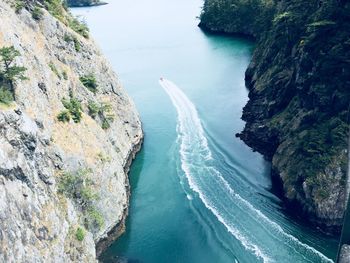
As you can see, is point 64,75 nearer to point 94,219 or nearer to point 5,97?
point 5,97

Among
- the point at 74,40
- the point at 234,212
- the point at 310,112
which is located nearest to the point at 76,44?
the point at 74,40

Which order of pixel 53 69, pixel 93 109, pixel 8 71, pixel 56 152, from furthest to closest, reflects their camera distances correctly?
1. pixel 93 109
2. pixel 53 69
3. pixel 56 152
4. pixel 8 71

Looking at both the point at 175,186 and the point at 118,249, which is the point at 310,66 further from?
the point at 118,249

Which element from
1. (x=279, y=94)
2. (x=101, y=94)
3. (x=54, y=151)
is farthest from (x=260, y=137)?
(x=54, y=151)

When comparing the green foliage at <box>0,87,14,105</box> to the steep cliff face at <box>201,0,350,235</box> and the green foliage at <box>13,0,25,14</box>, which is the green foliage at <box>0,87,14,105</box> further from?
the steep cliff face at <box>201,0,350,235</box>

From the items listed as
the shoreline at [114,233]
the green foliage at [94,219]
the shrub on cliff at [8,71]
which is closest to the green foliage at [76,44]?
the shoreline at [114,233]

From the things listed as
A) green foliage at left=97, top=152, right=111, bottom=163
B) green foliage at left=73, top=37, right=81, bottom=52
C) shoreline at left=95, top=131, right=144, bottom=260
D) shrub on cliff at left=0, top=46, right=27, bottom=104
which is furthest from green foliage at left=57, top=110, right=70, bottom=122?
green foliage at left=73, top=37, right=81, bottom=52
